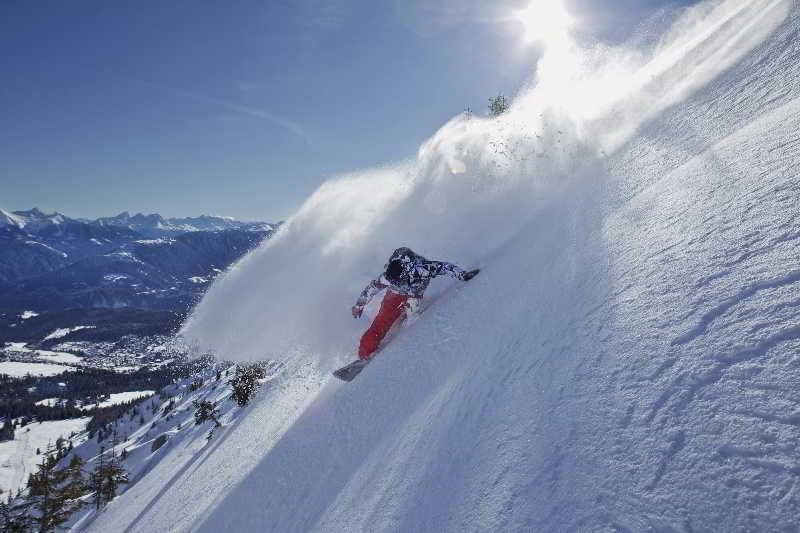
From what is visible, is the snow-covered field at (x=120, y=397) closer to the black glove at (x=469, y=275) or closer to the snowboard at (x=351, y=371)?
the snowboard at (x=351, y=371)

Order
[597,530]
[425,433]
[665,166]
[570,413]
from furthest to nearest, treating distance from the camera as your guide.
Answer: [665,166]
[425,433]
[570,413]
[597,530]

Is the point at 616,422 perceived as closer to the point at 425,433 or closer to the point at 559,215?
the point at 425,433

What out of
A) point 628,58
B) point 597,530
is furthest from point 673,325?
point 628,58

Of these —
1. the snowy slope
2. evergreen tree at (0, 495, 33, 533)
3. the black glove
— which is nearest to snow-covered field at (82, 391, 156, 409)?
evergreen tree at (0, 495, 33, 533)

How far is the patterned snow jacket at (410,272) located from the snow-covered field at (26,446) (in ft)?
447

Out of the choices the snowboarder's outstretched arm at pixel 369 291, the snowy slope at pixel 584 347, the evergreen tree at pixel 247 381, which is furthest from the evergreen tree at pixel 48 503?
the snowboarder's outstretched arm at pixel 369 291

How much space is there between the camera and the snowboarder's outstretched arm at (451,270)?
Result: 832 centimetres

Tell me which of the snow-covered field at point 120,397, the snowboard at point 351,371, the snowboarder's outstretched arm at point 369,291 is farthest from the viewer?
the snow-covered field at point 120,397

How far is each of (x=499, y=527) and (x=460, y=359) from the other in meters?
2.96

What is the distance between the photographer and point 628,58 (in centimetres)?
1363

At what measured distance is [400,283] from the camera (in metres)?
8.62

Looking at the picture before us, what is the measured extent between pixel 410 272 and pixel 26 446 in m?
179

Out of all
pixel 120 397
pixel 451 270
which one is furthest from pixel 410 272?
pixel 120 397

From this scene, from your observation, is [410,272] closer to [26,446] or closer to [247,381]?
[247,381]
